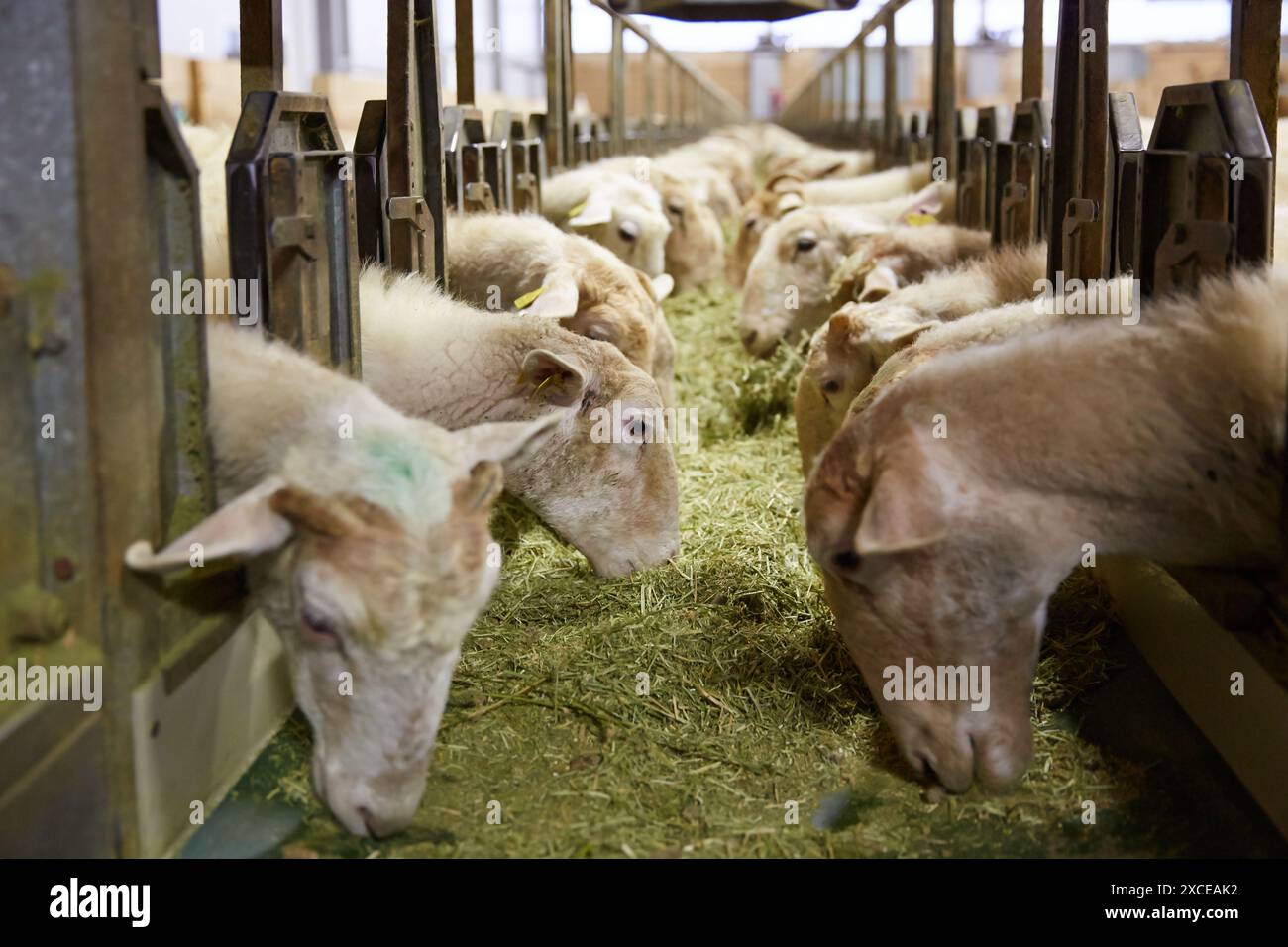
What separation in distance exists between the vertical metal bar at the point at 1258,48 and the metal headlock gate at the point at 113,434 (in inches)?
118

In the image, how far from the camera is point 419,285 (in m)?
4.67

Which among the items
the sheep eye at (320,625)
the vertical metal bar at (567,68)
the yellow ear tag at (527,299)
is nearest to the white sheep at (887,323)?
the yellow ear tag at (527,299)

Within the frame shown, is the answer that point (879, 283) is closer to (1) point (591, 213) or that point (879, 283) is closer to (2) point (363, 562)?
(1) point (591, 213)

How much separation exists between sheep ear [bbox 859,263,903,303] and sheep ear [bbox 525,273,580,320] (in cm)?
150

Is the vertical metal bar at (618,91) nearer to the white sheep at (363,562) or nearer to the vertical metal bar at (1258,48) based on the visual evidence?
the vertical metal bar at (1258,48)

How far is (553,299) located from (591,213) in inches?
119

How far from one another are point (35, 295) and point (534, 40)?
73.0 feet

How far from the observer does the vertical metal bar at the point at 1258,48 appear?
398 cm

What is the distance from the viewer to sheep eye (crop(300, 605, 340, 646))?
2.63m

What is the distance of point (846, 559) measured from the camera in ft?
10.3

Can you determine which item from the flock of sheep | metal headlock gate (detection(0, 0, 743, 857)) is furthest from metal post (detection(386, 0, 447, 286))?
metal headlock gate (detection(0, 0, 743, 857))

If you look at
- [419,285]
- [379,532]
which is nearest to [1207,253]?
[379,532]

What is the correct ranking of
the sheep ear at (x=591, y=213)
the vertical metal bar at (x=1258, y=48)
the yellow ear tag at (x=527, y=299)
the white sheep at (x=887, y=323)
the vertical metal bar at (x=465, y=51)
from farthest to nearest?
1. the sheep ear at (x=591, y=213)
2. the vertical metal bar at (x=465, y=51)
3. the yellow ear tag at (x=527, y=299)
4. the white sheep at (x=887, y=323)
5. the vertical metal bar at (x=1258, y=48)

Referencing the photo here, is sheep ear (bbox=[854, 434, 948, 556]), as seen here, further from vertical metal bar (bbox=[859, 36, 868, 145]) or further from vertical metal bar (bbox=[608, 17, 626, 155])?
vertical metal bar (bbox=[859, 36, 868, 145])
